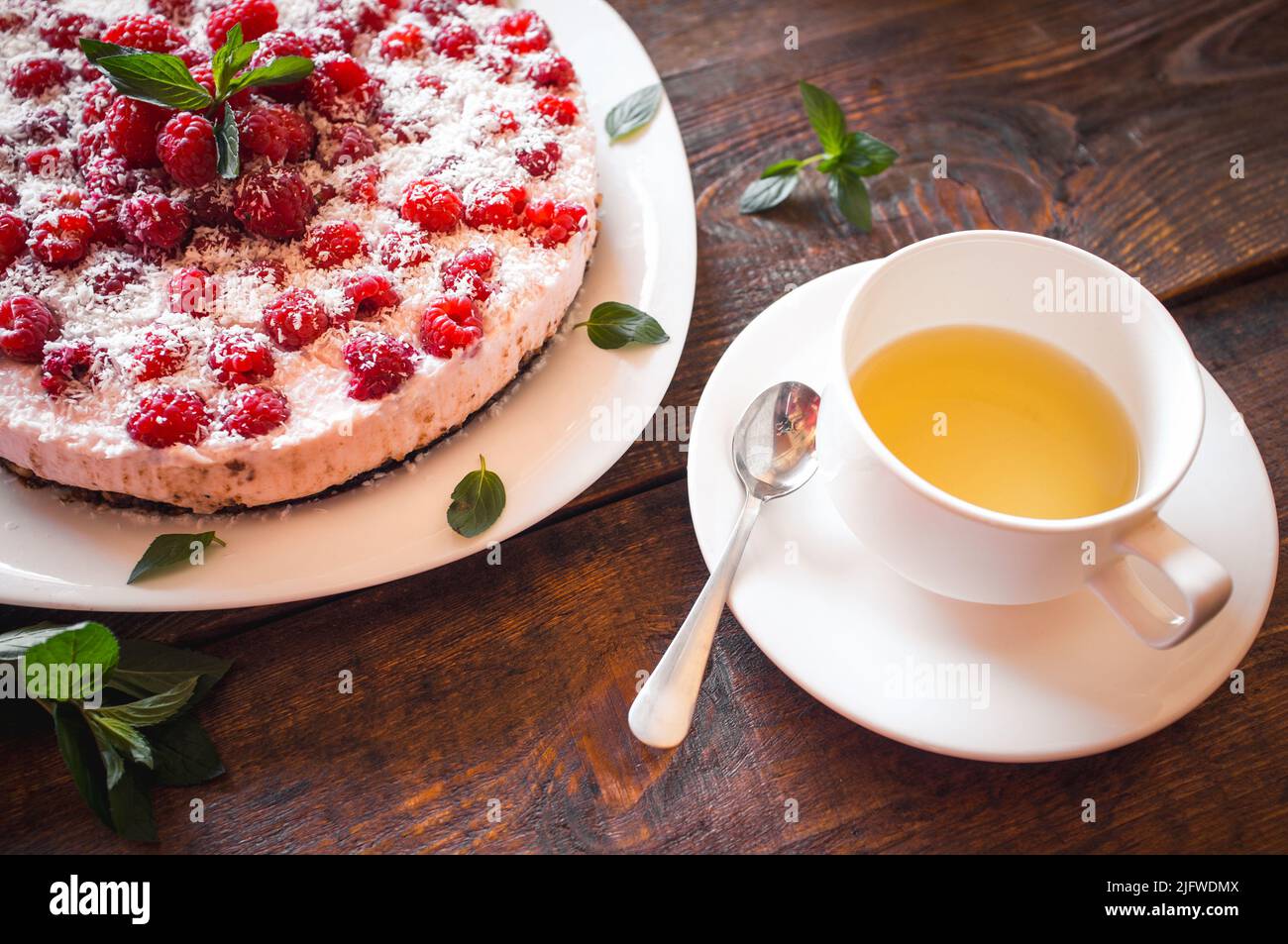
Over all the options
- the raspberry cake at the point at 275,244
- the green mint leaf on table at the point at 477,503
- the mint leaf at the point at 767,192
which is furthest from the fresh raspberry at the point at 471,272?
the mint leaf at the point at 767,192

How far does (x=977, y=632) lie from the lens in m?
1.16

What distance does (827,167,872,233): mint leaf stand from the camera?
1.72 metres

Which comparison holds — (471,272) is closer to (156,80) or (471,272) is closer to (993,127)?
(156,80)

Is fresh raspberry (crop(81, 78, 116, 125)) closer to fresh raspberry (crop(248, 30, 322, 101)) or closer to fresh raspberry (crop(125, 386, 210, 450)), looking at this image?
fresh raspberry (crop(248, 30, 322, 101))

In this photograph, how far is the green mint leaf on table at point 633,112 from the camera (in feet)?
5.44

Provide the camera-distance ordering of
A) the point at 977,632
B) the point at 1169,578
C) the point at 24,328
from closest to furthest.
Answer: the point at 1169,578
the point at 977,632
the point at 24,328

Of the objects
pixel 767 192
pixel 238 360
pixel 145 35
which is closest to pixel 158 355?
pixel 238 360

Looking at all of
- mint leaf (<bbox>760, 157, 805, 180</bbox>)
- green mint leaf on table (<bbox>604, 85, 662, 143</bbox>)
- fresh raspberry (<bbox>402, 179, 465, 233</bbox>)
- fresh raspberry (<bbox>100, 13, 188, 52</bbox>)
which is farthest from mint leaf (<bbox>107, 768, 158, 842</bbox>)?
mint leaf (<bbox>760, 157, 805, 180</bbox>)

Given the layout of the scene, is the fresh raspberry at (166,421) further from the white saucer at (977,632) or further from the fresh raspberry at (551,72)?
the fresh raspberry at (551,72)

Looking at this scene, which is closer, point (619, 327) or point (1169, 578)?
point (1169, 578)

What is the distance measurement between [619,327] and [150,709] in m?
0.77

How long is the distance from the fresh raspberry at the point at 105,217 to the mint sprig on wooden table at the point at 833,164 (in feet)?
3.14

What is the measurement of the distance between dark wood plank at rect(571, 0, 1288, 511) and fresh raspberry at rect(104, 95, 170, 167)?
2.63 feet
